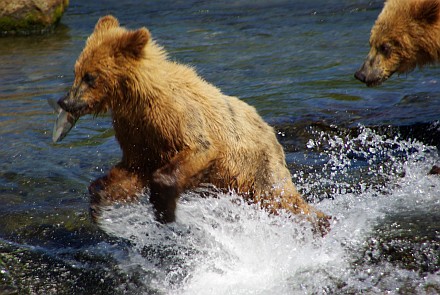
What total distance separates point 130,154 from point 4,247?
1.26m

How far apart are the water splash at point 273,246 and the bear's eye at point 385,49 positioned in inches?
62.7

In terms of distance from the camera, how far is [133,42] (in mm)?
5449

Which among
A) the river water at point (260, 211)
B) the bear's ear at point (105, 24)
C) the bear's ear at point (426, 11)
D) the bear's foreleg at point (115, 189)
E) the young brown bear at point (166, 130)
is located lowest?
the river water at point (260, 211)

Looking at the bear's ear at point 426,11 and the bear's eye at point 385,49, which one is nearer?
the bear's ear at point 426,11

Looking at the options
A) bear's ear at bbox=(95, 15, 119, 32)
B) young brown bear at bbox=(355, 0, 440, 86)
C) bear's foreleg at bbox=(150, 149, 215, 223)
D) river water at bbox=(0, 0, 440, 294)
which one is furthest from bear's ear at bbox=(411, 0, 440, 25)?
bear's ear at bbox=(95, 15, 119, 32)

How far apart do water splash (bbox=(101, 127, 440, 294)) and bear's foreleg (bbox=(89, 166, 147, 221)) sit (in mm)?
100

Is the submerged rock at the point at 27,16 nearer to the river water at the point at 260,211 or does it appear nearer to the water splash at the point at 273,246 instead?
the river water at the point at 260,211

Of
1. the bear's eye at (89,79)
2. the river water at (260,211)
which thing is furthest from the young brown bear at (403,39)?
the bear's eye at (89,79)

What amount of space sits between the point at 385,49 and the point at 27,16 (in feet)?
30.6

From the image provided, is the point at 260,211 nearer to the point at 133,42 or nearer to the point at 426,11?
the point at 133,42

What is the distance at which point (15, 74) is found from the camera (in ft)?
40.4

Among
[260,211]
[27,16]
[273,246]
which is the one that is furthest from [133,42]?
[27,16]

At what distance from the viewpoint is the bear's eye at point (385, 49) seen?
8.09 meters

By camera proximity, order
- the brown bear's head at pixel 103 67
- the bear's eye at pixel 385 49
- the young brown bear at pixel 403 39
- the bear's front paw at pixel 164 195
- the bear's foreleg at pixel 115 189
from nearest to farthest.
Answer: the brown bear's head at pixel 103 67 → the bear's front paw at pixel 164 195 → the bear's foreleg at pixel 115 189 → the young brown bear at pixel 403 39 → the bear's eye at pixel 385 49
